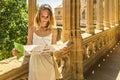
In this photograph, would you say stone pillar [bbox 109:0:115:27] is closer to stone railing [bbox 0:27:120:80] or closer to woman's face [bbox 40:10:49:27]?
stone railing [bbox 0:27:120:80]

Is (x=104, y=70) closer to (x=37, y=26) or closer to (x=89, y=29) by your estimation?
(x=89, y=29)

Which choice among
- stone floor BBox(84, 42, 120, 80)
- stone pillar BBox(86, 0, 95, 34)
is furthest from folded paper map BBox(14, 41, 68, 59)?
stone pillar BBox(86, 0, 95, 34)

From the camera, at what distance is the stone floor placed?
5.45m

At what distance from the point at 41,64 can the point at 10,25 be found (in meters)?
13.2

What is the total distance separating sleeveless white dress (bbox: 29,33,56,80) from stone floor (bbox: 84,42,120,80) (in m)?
2.75

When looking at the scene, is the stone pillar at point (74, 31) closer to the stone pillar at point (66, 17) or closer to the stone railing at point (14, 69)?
the stone pillar at point (66, 17)

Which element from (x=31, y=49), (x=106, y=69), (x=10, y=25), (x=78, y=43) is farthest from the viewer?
(x=10, y=25)

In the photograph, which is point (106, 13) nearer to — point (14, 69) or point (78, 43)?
point (78, 43)

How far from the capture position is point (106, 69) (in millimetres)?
6137

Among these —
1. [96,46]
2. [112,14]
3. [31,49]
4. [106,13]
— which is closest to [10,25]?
[112,14]

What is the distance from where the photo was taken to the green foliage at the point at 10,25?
1499 centimetres

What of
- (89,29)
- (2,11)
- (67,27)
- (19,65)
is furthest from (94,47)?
(2,11)

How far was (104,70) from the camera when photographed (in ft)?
19.8

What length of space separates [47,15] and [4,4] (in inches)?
532
